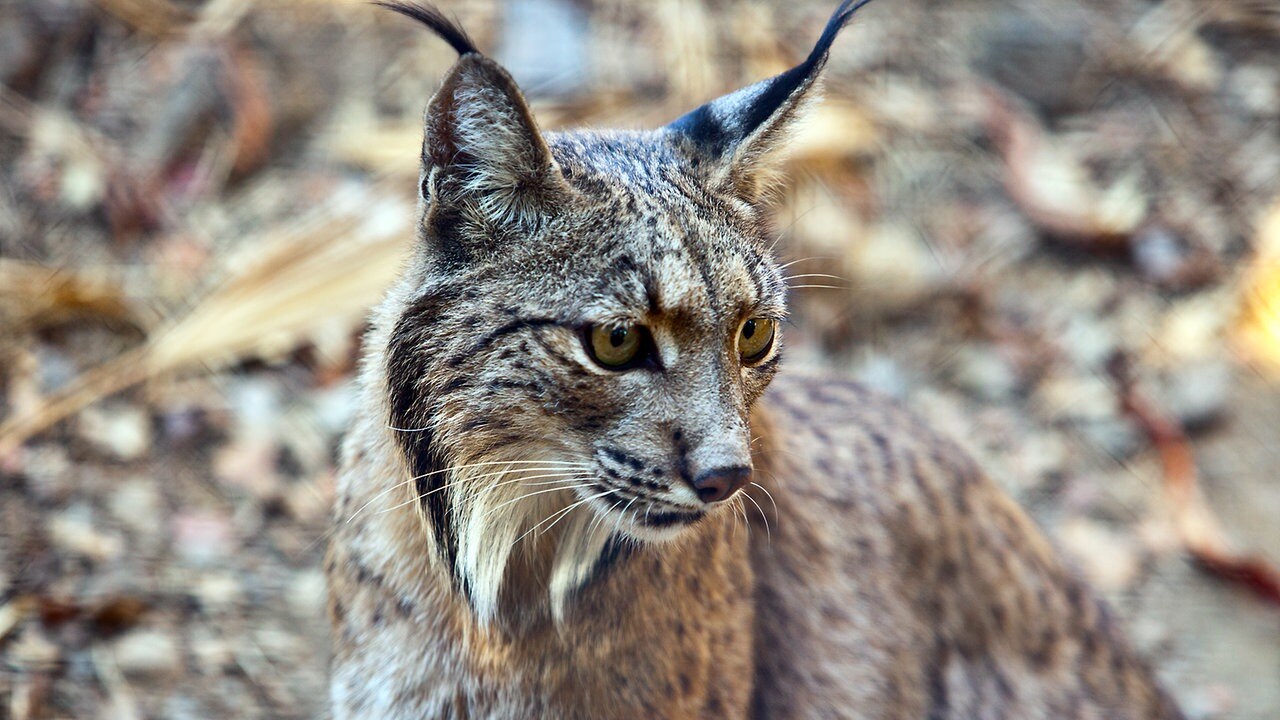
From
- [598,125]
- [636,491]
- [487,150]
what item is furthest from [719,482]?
[598,125]

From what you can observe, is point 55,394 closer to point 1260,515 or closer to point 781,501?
point 781,501

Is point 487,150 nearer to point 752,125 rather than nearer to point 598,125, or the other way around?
point 752,125

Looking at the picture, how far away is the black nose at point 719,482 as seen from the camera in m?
2.49

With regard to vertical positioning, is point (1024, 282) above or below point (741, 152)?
below

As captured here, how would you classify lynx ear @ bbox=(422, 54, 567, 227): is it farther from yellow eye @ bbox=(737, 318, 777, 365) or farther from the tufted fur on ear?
yellow eye @ bbox=(737, 318, 777, 365)

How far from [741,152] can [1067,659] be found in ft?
6.26

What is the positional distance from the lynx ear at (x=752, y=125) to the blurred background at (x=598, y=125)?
7.02ft

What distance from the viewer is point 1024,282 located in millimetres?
6500

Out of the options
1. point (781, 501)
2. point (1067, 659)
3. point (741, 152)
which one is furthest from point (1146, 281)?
point (741, 152)

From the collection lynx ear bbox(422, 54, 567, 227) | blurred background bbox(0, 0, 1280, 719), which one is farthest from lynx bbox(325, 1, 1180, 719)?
blurred background bbox(0, 0, 1280, 719)

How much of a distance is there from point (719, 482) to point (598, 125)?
2.94 m

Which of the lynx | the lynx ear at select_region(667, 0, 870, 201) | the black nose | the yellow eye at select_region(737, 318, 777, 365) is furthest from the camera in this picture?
the lynx ear at select_region(667, 0, 870, 201)

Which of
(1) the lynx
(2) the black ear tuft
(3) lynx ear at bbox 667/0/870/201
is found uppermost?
(2) the black ear tuft

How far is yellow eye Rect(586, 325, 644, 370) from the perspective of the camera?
2588 millimetres
